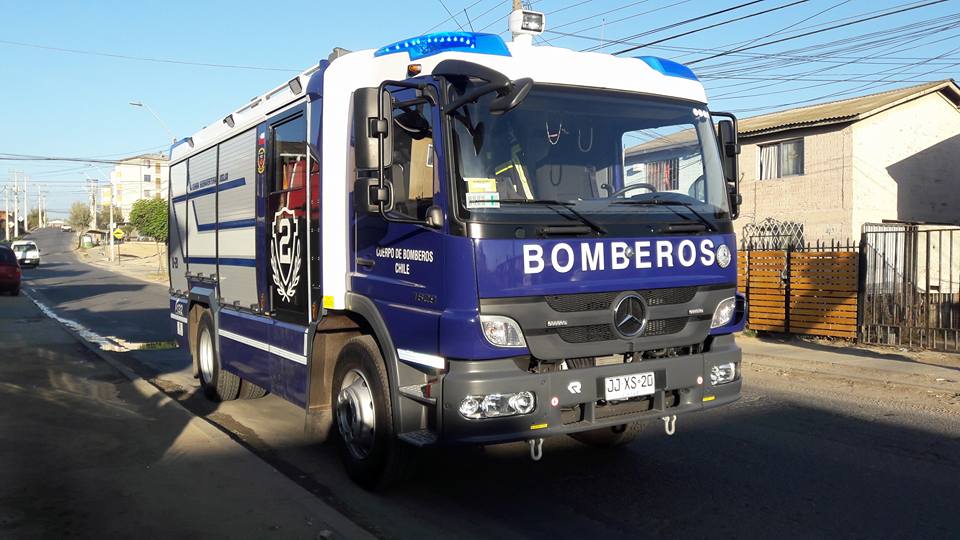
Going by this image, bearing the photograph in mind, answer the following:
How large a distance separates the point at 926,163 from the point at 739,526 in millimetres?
20569

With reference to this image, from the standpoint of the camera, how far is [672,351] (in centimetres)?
542

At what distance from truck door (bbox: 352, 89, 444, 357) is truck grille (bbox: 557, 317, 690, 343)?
779 mm

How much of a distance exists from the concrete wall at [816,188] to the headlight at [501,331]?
17.3 meters

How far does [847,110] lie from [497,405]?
18905 millimetres

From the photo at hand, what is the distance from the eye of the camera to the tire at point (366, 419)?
17.2 ft

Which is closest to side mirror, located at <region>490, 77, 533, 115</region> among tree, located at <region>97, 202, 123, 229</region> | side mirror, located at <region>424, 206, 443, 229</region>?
side mirror, located at <region>424, 206, 443, 229</region>

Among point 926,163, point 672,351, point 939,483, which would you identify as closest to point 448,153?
point 672,351

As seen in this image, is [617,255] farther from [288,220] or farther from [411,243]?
[288,220]

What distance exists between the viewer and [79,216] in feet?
471

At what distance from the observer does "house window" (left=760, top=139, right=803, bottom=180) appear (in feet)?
69.6

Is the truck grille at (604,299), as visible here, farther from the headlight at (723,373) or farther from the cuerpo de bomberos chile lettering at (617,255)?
the headlight at (723,373)

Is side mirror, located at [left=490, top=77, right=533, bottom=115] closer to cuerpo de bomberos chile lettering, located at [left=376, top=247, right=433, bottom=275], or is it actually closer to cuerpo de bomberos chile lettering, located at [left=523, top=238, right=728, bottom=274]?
cuerpo de bomberos chile lettering, located at [left=523, top=238, right=728, bottom=274]

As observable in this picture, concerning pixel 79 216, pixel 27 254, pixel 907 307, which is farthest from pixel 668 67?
pixel 79 216

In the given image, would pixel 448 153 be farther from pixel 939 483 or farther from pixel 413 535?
pixel 939 483
